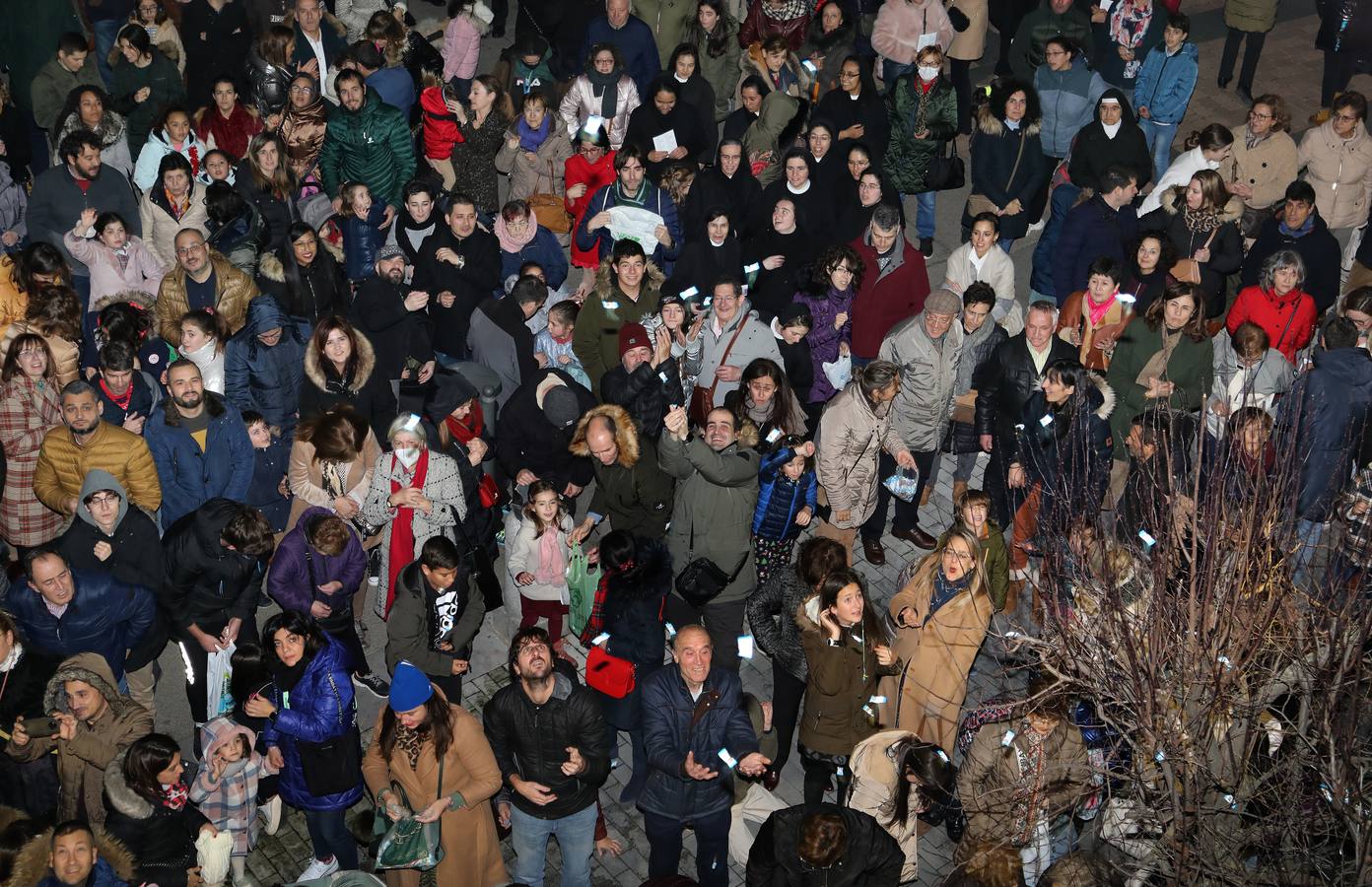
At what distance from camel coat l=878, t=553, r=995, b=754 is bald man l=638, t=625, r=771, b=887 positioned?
1.15 meters

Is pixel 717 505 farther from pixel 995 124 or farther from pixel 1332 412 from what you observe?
pixel 995 124

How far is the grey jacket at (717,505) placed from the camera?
986cm

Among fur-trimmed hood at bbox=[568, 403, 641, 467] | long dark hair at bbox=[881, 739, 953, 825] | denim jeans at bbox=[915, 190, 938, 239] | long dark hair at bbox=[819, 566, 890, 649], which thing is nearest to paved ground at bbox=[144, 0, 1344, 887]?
denim jeans at bbox=[915, 190, 938, 239]

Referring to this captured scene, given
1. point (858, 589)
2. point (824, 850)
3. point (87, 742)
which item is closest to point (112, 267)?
point (87, 742)

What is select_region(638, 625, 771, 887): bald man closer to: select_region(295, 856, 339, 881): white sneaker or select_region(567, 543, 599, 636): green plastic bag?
select_region(567, 543, 599, 636): green plastic bag

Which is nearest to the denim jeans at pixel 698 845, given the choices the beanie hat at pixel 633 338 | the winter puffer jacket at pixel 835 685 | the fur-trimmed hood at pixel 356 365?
the winter puffer jacket at pixel 835 685

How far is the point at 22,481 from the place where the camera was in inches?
411

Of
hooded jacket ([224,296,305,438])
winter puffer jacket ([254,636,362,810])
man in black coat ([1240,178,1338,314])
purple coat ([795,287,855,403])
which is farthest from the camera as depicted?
man in black coat ([1240,178,1338,314])

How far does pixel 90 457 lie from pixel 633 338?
3663mm


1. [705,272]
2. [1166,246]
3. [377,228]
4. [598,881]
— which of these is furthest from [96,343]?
[1166,246]

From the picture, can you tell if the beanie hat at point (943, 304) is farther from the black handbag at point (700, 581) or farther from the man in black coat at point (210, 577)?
the man in black coat at point (210, 577)

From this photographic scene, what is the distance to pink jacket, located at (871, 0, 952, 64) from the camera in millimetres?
15430

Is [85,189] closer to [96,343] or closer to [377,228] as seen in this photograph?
[96,343]

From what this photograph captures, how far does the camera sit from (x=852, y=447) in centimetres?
1072
